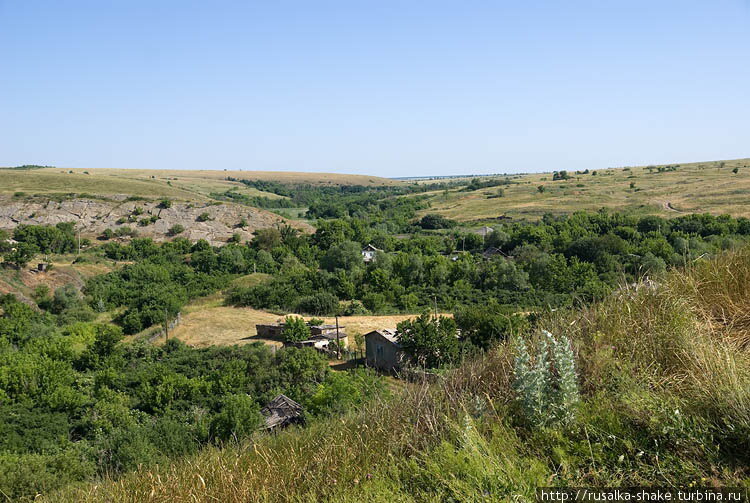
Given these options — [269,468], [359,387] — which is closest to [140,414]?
[359,387]

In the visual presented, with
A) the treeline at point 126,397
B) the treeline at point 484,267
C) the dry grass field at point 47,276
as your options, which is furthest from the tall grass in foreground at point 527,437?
the dry grass field at point 47,276

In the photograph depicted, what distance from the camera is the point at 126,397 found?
57.3 ft

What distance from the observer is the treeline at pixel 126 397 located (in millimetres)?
10734

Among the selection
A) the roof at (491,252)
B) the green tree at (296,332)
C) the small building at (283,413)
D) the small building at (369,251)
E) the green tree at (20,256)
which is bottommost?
the green tree at (296,332)

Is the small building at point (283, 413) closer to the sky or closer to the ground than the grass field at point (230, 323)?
closer to the sky

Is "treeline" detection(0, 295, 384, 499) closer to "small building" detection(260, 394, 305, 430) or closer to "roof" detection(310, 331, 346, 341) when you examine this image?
"small building" detection(260, 394, 305, 430)

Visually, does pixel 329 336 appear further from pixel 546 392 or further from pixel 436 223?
pixel 436 223

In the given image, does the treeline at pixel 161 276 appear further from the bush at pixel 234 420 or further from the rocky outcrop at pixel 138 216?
the bush at pixel 234 420

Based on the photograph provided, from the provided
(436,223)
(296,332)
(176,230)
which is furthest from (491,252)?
(176,230)

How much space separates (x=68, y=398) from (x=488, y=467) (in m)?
17.6

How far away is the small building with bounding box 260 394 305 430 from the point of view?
45.5ft

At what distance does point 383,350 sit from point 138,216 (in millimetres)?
50562

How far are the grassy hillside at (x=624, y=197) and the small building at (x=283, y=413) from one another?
6153 cm

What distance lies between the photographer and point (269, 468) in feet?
10.6
